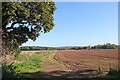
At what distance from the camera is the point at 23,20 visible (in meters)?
14.8

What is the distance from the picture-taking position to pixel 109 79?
605 cm

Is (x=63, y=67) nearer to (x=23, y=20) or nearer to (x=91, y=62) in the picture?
(x=91, y=62)

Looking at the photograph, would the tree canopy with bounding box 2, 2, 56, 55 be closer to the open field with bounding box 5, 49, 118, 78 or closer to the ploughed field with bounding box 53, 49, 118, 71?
the open field with bounding box 5, 49, 118, 78

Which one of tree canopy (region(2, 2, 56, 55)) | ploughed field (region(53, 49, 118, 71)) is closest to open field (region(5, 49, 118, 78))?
ploughed field (region(53, 49, 118, 71))

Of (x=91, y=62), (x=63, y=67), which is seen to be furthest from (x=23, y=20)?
(x=91, y=62)

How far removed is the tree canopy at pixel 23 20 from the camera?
Answer: 41.7ft

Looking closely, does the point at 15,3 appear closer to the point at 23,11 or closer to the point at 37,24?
the point at 23,11

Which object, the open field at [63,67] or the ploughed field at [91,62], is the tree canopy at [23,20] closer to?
the open field at [63,67]

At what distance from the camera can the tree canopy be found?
12719 mm

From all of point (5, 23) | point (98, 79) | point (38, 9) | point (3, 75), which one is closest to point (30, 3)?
point (38, 9)

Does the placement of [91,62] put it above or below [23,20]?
below

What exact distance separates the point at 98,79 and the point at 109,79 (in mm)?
699

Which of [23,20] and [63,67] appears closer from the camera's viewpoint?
[63,67]

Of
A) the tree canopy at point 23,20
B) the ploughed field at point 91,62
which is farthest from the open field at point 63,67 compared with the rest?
the tree canopy at point 23,20
